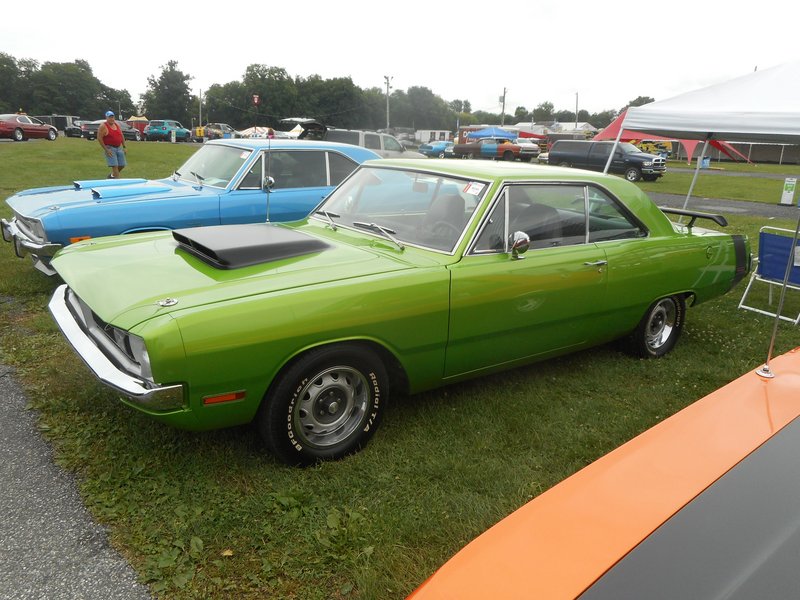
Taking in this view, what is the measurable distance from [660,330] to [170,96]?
9083 cm

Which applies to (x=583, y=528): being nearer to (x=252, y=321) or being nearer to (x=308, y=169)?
(x=252, y=321)

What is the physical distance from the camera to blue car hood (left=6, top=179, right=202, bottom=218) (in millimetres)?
5598

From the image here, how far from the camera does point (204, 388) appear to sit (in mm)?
2578

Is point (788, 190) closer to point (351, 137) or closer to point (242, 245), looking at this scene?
point (351, 137)

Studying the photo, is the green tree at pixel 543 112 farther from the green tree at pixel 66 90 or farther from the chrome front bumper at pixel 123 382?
the chrome front bumper at pixel 123 382

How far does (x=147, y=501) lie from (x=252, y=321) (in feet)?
3.25

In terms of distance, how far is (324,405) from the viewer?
3.01 metres

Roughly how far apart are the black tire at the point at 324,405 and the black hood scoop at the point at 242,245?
69cm

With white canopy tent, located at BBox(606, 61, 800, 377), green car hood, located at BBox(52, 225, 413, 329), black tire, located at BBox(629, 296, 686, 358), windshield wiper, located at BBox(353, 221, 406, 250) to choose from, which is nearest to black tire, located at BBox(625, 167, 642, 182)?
white canopy tent, located at BBox(606, 61, 800, 377)

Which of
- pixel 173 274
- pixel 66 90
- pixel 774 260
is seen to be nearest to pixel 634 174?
pixel 774 260

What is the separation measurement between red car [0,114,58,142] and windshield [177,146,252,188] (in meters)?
26.2

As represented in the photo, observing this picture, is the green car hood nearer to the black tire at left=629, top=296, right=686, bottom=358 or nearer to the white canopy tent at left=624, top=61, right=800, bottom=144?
the black tire at left=629, top=296, right=686, bottom=358

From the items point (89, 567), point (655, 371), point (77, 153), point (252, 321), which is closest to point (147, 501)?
point (89, 567)

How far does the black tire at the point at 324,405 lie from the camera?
281 cm
